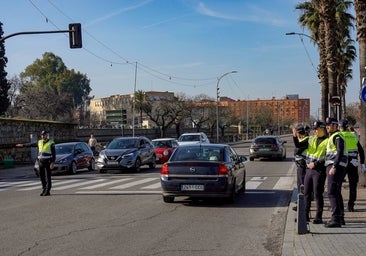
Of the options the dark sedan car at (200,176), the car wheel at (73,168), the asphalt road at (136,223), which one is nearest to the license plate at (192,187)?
the dark sedan car at (200,176)

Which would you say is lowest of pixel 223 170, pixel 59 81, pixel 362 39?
pixel 223 170

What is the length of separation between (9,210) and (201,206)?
4.40m

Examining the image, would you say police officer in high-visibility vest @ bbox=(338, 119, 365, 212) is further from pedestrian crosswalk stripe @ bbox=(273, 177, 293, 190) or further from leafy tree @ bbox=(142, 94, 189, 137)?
leafy tree @ bbox=(142, 94, 189, 137)

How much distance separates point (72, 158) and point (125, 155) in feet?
9.10

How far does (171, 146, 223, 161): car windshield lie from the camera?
511 inches

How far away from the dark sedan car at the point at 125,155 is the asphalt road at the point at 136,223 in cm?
625

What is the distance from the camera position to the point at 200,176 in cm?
1242

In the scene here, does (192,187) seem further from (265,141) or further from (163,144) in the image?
(265,141)

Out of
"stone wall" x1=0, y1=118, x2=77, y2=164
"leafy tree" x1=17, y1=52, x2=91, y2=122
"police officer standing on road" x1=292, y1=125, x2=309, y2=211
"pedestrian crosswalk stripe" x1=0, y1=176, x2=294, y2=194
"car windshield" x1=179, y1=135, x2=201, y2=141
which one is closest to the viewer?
"police officer standing on road" x1=292, y1=125, x2=309, y2=211

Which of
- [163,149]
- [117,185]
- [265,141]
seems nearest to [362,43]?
[117,185]

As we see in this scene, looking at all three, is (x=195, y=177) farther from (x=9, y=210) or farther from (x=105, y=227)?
(x=9, y=210)

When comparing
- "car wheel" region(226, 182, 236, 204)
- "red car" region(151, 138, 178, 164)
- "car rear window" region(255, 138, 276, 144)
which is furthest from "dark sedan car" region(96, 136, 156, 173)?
"car wheel" region(226, 182, 236, 204)

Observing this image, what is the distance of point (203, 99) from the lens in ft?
302

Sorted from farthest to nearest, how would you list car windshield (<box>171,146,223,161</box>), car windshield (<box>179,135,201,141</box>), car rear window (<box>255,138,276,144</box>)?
car windshield (<box>179,135,201,141</box>), car rear window (<box>255,138,276,144</box>), car windshield (<box>171,146,223,161</box>)
